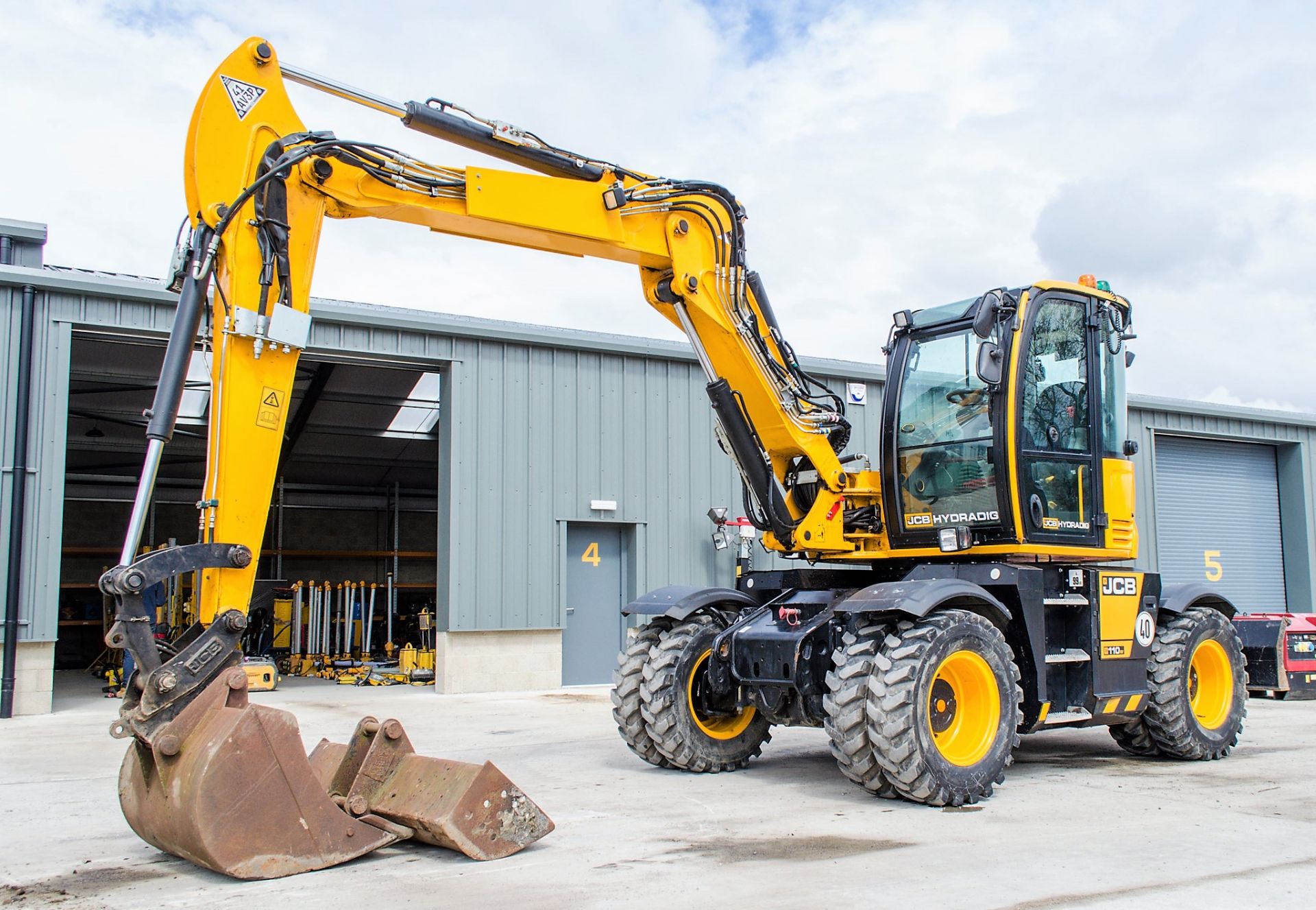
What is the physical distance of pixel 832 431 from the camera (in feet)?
28.2

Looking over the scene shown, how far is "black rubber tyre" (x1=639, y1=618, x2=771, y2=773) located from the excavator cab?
5.48 feet

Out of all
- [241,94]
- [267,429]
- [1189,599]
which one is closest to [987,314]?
[1189,599]

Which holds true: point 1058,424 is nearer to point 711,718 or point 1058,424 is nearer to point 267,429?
point 711,718

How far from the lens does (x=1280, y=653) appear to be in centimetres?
1195

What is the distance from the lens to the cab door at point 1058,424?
25.4ft

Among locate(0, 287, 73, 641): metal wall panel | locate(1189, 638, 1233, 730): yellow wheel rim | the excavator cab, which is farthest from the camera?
locate(0, 287, 73, 641): metal wall panel

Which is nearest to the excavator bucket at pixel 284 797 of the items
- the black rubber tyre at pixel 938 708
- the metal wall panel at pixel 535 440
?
the black rubber tyre at pixel 938 708

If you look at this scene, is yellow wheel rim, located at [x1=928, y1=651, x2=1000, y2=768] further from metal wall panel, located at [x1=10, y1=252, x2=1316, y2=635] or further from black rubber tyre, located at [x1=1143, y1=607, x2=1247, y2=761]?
metal wall panel, located at [x1=10, y1=252, x2=1316, y2=635]

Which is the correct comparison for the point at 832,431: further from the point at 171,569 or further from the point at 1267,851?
the point at 171,569

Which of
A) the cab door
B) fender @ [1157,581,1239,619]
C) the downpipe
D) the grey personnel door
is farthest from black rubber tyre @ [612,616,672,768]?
the downpipe

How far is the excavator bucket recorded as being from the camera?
488cm

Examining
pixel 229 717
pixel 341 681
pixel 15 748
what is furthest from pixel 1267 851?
pixel 341 681

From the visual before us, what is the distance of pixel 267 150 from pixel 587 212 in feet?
6.89

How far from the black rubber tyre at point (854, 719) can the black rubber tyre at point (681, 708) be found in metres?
1.42
